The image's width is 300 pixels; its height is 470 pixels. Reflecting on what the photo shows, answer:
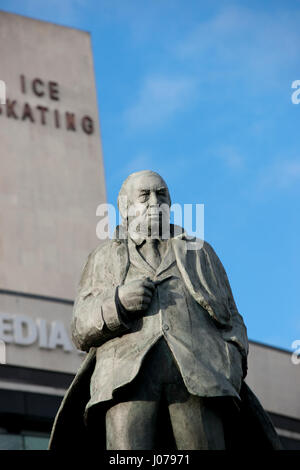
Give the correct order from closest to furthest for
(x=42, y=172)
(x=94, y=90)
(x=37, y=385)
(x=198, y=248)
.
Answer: (x=198, y=248)
(x=37, y=385)
(x=42, y=172)
(x=94, y=90)

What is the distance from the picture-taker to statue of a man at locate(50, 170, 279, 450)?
315 inches

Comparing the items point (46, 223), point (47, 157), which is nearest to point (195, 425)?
point (46, 223)

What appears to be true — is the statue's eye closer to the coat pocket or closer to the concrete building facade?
the coat pocket

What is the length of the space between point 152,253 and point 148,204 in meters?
0.33

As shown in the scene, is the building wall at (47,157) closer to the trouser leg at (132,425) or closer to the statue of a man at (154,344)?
the statue of a man at (154,344)

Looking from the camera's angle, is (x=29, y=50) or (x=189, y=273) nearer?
(x=189, y=273)

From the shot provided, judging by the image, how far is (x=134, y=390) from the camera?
806 centimetres

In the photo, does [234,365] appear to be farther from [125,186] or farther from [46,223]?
[46,223]

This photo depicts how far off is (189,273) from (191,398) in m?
0.89

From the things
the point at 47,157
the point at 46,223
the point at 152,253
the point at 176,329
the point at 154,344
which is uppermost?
the point at 47,157

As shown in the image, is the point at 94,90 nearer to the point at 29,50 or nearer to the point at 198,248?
the point at 29,50

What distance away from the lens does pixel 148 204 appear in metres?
8.71

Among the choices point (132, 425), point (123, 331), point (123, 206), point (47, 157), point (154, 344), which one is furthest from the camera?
point (47, 157)

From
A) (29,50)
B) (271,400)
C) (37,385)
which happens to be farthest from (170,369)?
(29,50)
